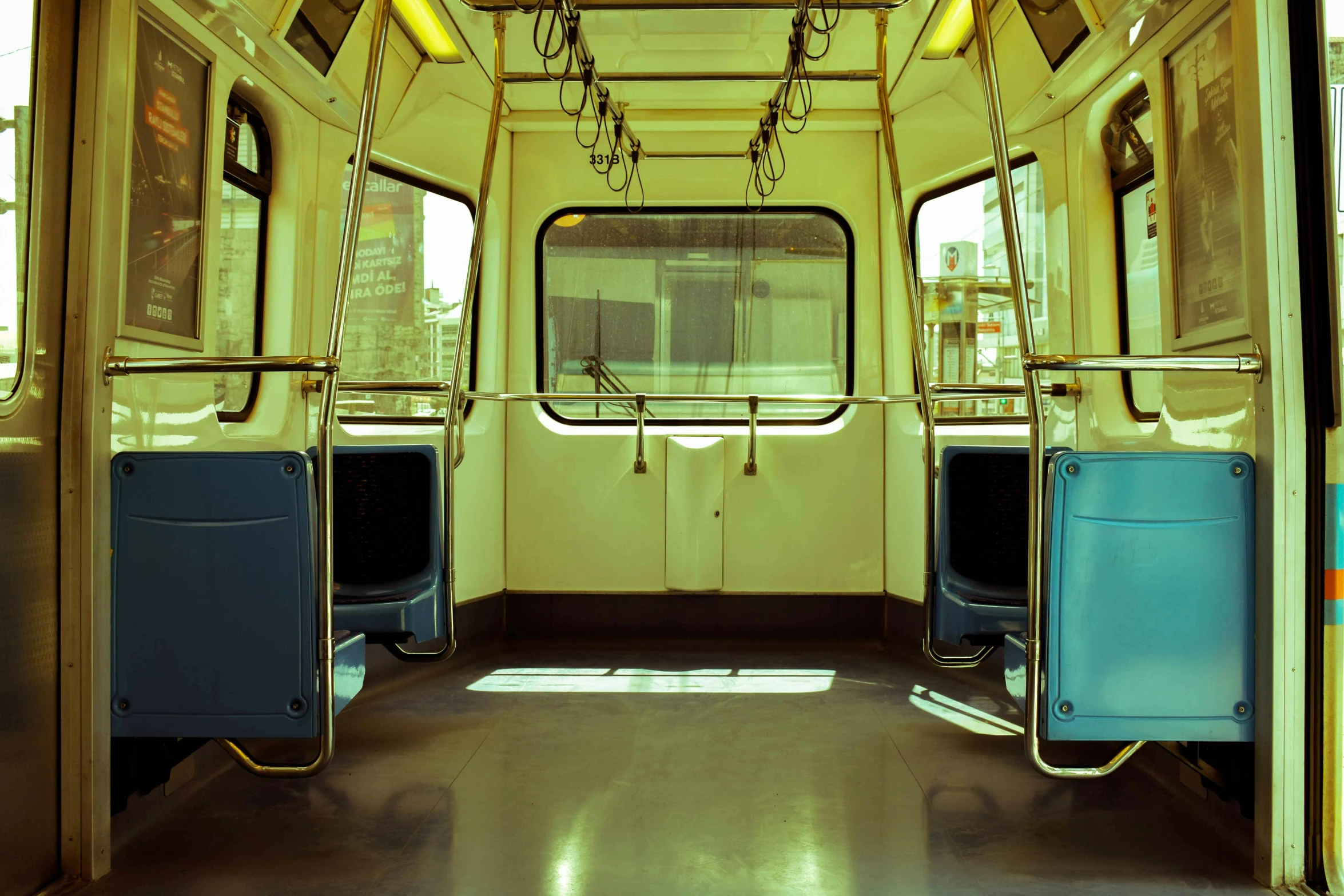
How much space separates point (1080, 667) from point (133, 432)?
7.08ft

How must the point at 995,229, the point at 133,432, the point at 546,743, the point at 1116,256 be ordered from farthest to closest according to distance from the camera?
the point at 995,229 < the point at 1116,256 < the point at 546,743 < the point at 133,432

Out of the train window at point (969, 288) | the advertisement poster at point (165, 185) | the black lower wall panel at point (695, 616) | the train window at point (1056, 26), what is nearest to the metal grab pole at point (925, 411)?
the train window at point (1056, 26)

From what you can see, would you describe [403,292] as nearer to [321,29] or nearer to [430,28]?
[430,28]

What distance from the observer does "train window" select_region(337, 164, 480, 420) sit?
3.61 meters

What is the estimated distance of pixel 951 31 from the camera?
323 cm

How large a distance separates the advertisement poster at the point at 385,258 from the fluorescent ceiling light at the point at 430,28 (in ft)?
1.72

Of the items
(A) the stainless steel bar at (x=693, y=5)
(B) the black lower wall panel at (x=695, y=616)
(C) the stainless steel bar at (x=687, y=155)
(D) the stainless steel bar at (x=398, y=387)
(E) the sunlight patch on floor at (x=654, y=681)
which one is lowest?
(E) the sunlight patch on floor at (x=654, y=681)

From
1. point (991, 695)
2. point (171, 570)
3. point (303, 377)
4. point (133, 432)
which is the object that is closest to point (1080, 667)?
point (991, 695)

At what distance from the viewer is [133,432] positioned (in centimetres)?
209

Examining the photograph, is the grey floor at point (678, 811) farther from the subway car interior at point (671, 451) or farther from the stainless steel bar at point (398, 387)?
the stainless steel bar at point (398, 387)

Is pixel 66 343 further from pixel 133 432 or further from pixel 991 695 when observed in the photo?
pixel 991 695

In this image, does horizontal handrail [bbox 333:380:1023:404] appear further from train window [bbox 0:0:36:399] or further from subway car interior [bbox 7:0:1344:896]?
train window [bbox 0:0:36:399]

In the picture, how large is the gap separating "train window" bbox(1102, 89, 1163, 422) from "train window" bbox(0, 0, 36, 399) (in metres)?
2.80

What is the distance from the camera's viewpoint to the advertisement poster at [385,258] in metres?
3.63
